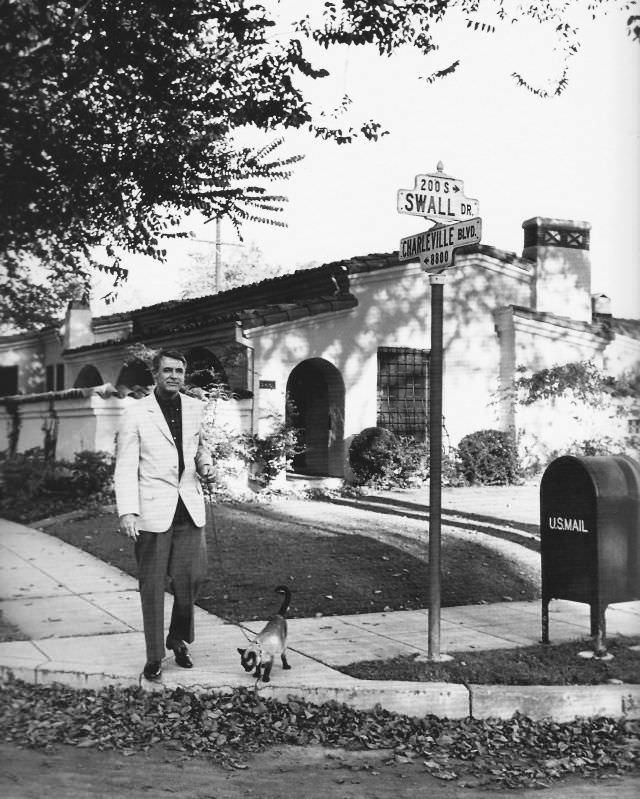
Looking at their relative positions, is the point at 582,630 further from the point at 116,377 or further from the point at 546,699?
the point at 116,377

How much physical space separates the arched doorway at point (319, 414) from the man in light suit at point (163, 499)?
368 inches

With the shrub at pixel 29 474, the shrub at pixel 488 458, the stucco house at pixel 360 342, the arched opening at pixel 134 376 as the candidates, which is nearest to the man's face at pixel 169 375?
the shrub at pixel 29 474

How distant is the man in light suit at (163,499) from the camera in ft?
17.1

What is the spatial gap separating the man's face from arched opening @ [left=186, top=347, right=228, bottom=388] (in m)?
8.47

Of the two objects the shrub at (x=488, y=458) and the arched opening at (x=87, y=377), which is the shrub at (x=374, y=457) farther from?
the arched opening at (x=87, y=377)

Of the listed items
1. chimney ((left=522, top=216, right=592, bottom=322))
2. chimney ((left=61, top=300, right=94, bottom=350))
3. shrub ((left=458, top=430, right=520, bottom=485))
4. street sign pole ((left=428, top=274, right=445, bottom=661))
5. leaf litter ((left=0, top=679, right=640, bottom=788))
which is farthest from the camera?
chimney ((left=522, top=216, right=592, bottom=322))

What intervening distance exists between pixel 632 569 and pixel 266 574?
11.5 ft

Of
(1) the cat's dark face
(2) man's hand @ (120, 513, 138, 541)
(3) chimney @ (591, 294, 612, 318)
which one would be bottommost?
(1) the cat's dark face

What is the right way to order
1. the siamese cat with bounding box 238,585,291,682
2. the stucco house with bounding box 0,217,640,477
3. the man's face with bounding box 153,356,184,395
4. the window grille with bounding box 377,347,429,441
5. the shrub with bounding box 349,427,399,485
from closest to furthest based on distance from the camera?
1. the siamese cat with bounding box 238,585,291,682
2. the man's face with bounding box 153,356,184,395
3. the stucco house with bounding box 0,217,640,477
4. the shrub with bounding box 349,427,399,485
5. the window grille with bounding box 377,347,429,441

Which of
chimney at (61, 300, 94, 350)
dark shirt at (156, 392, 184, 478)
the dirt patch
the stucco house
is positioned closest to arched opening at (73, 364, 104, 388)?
the stucco house

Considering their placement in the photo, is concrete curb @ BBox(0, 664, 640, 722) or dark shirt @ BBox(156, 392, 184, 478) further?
dark shirt @ BBox(156, 392, 184, 478)

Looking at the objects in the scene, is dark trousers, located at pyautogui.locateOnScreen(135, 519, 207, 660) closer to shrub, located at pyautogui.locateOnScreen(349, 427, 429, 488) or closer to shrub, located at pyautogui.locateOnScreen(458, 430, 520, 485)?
shrub, located at pyautogui.locateOnScreen(349, 427, 429, 488)

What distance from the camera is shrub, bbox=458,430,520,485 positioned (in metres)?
16.0

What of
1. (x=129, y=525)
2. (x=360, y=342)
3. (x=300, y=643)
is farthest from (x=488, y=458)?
(x=129, y=525)
